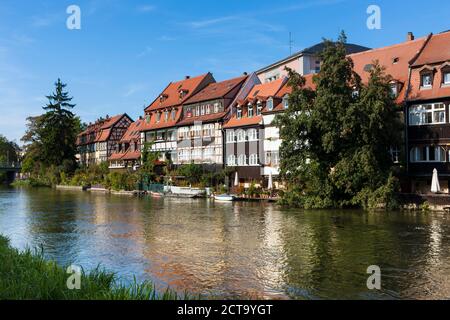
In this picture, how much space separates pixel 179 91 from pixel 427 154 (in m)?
42.0

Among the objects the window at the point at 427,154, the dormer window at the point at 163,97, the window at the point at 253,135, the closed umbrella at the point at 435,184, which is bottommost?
the closed umbrella at the point at 435,184

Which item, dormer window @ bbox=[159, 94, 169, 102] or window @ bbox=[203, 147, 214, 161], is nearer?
window @ bbox=[203, 147, 214, 161]

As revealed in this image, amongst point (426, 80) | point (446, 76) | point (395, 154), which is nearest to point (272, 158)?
point (395, 154)

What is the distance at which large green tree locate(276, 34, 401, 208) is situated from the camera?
3681cm

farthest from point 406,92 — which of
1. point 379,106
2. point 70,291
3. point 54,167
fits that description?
point 54,167

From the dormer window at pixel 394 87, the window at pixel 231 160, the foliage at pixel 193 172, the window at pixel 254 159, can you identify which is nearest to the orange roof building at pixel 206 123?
the foliage at pixel 193 172

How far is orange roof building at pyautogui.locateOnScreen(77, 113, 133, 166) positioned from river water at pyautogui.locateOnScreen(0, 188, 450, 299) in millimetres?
59458

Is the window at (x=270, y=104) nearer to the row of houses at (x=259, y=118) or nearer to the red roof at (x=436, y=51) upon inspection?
the row of houses at (x=259, y=118)

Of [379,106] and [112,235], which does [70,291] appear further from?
[379,106]

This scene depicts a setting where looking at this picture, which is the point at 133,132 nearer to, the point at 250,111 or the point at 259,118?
the point at 250,111

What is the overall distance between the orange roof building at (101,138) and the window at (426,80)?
66947 mm

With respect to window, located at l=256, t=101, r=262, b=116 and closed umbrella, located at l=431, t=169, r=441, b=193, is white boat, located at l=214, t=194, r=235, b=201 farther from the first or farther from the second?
closed umbrella, located at l=431, t=169, r=441, b=193

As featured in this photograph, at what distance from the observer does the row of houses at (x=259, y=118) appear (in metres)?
38.3

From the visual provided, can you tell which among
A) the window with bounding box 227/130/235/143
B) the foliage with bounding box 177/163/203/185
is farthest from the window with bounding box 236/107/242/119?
the foliage with bounding box 177/163/203/185
